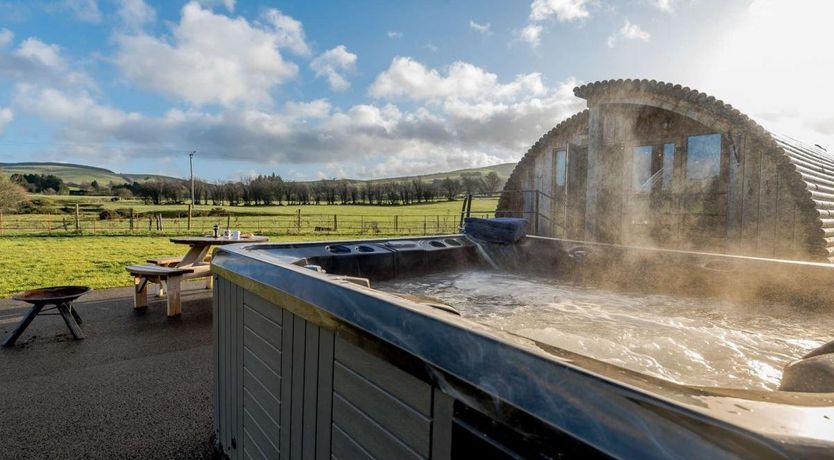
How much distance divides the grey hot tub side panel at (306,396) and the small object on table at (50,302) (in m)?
2.56

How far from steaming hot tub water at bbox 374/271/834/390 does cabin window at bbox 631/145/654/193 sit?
14.1ft

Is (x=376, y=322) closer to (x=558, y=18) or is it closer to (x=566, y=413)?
(x=566, y=413)

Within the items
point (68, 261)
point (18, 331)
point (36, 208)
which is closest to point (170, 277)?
point (18, 331)

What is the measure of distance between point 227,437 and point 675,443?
79.8 inches

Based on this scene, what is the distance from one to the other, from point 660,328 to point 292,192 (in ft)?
145

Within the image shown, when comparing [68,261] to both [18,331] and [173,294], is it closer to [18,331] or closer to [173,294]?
[173,294]

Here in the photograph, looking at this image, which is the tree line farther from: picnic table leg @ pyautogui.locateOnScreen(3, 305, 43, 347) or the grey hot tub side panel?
the grey hot tub side panel

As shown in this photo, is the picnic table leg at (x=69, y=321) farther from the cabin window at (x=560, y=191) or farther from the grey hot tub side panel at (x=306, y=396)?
the cabin window at (x=560, y=191)

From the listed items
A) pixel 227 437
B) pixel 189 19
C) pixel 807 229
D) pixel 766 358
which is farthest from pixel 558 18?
pixel 227 437

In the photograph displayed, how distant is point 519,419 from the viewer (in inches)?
24.1

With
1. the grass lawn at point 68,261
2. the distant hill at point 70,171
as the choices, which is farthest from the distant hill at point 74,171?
the grass lawn at point 68,261

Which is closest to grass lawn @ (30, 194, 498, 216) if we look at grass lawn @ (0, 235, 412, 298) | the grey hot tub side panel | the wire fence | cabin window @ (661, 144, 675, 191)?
the wire fence

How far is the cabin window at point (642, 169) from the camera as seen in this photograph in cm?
686

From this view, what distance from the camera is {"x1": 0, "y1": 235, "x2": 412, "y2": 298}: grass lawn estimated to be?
5996mm
